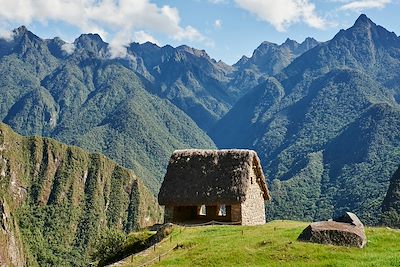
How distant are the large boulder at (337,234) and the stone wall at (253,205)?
44.6 ft

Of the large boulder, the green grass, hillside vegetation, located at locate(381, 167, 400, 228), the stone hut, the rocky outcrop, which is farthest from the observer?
the rocky outcrop

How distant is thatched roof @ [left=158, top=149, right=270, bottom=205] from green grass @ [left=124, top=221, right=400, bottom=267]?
984cm

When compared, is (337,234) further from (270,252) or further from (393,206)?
(393,206)

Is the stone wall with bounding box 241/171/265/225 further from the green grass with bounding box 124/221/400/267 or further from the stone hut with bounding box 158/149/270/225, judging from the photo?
the green grass with bounding box 124/221/400/267

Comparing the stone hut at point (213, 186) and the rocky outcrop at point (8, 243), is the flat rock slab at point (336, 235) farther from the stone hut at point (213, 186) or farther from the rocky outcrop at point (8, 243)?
the rocky outcrop at point (8, 243)

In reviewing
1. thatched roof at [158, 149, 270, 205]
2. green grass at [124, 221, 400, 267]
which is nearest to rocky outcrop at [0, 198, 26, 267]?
thatched roof at [158, 149, 270, 205]

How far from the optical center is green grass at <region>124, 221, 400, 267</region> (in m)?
19.7

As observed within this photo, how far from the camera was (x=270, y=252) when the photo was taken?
829 inches

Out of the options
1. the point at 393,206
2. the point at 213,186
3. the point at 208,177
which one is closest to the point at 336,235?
the point at 213,186

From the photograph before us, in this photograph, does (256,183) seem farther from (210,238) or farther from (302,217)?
(302,217)

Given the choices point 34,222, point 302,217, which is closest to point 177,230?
point 302,217

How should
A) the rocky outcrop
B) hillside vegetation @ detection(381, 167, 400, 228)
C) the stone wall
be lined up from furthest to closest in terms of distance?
the rocky outcrop, hillside vegetation @ detection(381, 167, 400, 228), the stone wall

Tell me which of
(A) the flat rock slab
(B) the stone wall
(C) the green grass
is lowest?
(C) the green grass

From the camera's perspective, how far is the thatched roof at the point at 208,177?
35.9m
